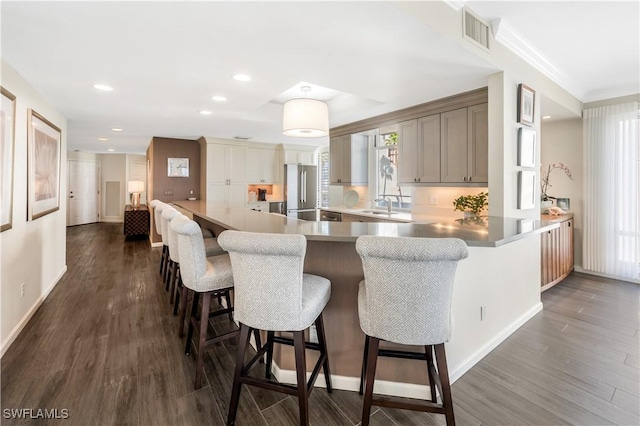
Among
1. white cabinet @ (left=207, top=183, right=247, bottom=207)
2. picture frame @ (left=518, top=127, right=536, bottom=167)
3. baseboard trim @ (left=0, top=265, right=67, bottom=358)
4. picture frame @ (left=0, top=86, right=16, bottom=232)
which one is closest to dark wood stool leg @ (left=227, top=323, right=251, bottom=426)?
baseboard trim @ (left=0, top=265, right=67, bottom=358)

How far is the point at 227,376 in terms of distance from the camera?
204 centimetres

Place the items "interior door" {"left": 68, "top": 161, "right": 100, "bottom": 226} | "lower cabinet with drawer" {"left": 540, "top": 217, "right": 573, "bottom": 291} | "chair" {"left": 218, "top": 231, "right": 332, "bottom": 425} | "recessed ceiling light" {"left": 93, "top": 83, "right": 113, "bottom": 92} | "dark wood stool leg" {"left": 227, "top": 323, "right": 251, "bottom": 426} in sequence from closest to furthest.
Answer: "chair" {"left": 218, "top": 231, "right": 332, "bottom": 425}
"dark wood stool leg" {"left": 227, "top": 323, "right": 251, "bottom": 426}
"recessed ceiling light" {"left": 93, "top": 83, "right": 113, "bottom": 92}
"lower cabinet with drawer" {"left": 540, "top": 217, "right": 573, "bottom": 291}
"interior door" {"left": 68, "top": 161, "right": 100, "bottom": 226}

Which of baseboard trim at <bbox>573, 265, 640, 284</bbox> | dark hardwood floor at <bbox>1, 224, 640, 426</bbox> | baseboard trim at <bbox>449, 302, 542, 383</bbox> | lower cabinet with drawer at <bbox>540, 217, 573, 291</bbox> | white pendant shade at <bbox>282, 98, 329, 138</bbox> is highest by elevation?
white pendant shade at <bbox>282, 98, 329, 138</bbox>

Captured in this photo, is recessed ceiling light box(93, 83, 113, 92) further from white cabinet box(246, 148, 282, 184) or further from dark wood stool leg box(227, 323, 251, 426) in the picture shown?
white cabinet box(246, 148, 282, 184)

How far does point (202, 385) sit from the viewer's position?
6.36 ft

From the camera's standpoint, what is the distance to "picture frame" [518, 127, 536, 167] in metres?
2.88

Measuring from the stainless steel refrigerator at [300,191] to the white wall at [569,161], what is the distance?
468 cm

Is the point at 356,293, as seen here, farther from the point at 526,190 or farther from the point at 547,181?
the point at 547,181

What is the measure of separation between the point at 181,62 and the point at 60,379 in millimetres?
2457

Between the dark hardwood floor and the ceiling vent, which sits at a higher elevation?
the ceiling vent

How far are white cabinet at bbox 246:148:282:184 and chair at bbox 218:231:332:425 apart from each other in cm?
554

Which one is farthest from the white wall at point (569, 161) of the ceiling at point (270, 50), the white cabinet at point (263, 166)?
the white cabinet at point (263, 166)

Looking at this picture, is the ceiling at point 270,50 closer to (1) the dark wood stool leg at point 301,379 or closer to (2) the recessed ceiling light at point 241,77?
(2) the recessed ceiling light at point 241,77

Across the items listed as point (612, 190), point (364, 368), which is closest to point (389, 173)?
point (612, 190)
